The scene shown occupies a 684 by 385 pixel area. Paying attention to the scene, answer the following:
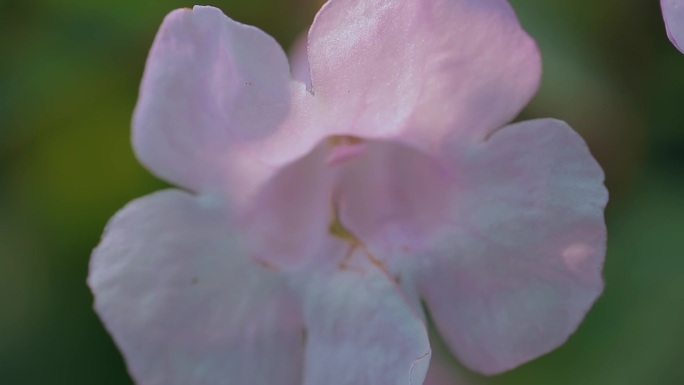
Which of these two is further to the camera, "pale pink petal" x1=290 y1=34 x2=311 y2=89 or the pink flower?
"pale pink petal" x1=290 y1=34 x2=311 y2=89

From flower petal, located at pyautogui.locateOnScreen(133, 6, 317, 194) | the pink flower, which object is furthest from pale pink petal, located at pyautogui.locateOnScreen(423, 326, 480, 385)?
flower petal, located at pyautogui.locateOnScreen(133, 6, 317, 194)

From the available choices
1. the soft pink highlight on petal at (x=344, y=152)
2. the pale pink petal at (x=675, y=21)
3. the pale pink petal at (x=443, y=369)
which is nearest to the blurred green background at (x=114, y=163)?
the pale pink petal at (x=443, y=369)

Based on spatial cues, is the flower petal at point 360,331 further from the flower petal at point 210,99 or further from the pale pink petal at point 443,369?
the pale pink petal at point 443,369

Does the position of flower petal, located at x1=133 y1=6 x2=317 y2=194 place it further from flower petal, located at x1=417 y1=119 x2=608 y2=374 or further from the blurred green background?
the blurred green background

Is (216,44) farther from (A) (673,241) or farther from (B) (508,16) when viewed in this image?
(A) (673,241)

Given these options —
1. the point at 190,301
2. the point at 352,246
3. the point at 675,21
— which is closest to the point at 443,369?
the point at 352,246

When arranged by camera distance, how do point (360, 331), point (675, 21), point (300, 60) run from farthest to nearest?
point (300, 60) → point (360, 331) → point (675, 21)

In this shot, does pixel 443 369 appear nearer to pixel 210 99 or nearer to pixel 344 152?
pixel 344 152
